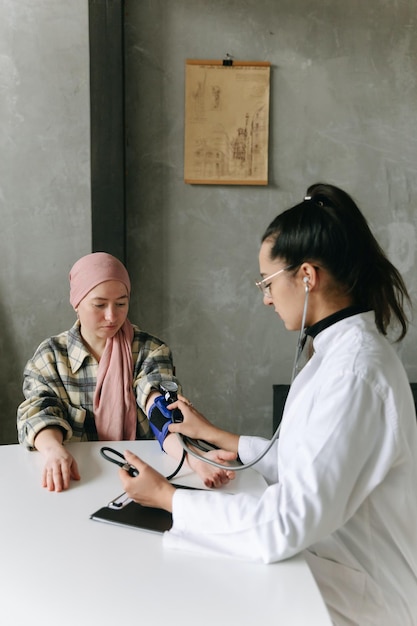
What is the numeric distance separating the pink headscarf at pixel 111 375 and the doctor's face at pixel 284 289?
0.74m

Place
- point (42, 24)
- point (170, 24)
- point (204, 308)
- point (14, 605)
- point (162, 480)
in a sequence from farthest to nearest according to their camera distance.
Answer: point (204, 308)
point (170, 24)
point (42, 24)
point (162, 480)
point (14, 605)

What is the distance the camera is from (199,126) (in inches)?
127

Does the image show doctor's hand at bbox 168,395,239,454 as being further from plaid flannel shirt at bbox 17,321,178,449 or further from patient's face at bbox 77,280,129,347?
patient's face at bbox 77,280,129,347

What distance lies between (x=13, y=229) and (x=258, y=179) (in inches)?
48.1

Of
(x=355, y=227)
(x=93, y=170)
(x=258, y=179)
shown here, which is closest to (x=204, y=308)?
→ (x=258, y=179)

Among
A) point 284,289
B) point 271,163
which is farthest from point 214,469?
point 271,163

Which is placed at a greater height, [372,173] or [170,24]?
[170,24]

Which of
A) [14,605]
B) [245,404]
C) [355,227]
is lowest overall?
[245,404]

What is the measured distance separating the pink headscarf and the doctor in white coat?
2.16 feet

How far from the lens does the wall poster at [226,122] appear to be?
10.5 feet

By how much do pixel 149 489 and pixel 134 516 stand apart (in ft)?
0.20

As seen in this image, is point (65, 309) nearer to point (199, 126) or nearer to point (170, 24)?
point (199, 126)

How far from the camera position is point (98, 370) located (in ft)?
6.48

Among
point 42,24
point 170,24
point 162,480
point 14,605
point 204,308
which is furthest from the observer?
point 204,308
